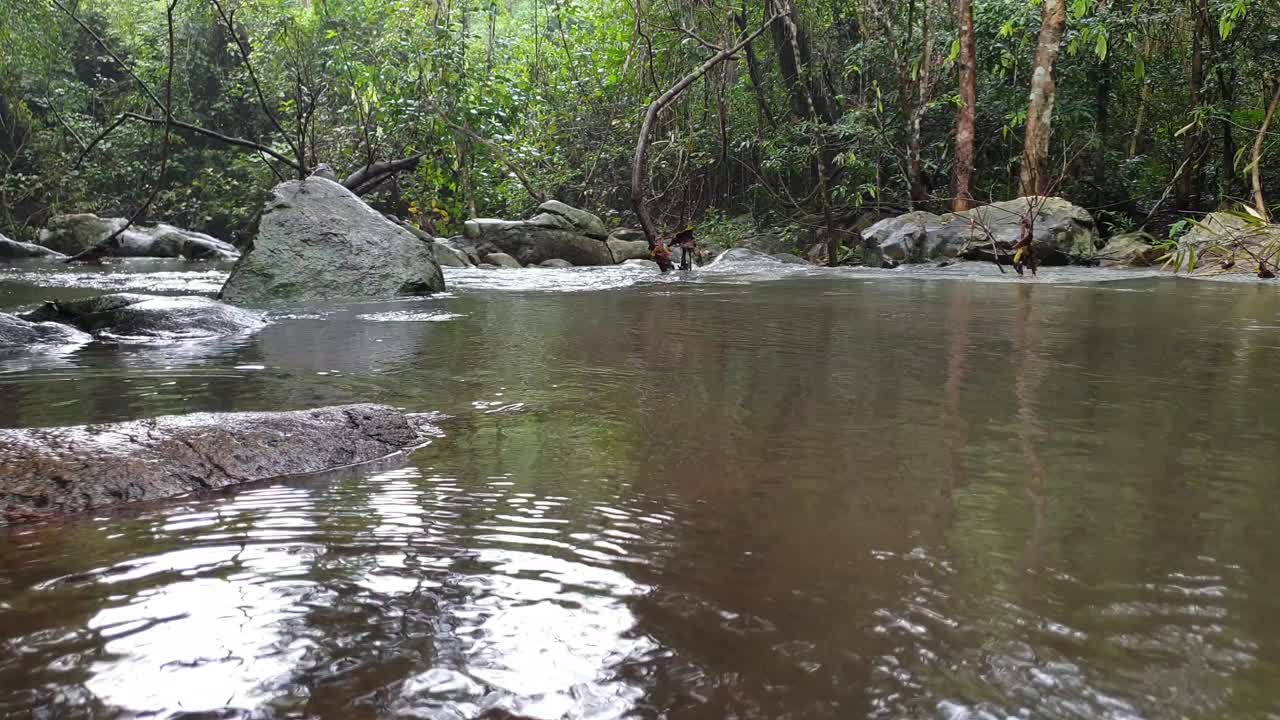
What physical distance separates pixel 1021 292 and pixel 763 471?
5.91 metres

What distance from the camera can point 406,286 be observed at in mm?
7734

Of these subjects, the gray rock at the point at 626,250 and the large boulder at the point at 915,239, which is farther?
the gray rock at the point at 626,250

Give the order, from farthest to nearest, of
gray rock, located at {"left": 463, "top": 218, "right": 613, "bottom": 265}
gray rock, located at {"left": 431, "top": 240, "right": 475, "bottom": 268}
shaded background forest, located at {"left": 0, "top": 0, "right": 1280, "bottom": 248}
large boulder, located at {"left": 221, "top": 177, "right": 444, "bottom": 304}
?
1. gray rock, located at {"left": 463, "top": 218, "right": 613, "bottom": 265}
2. gray rock, located at {"left": 431, "top": 240, "right": 475, "bottom": 268}
3. shaded background forest, located at {"left": 0, "top": 0, "right": 1280, "bottom": 248}
4. large boulder, located at {"left": 221, "top": 177, "right": 444, "bottom": 304}

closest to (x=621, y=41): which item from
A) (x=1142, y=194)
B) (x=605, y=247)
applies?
(x=605, y=247)

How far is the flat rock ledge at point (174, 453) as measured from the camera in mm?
1950

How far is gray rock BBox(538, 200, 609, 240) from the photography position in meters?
13.7

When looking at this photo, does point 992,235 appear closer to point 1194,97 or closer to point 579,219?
point 1194,97

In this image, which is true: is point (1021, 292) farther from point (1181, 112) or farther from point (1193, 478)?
point (1181, 112)

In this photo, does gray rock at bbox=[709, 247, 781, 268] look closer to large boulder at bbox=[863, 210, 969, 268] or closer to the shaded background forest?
the shaded background forest

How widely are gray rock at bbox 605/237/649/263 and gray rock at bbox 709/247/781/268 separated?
4.07 feet

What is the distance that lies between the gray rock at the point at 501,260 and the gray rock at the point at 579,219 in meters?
1.05

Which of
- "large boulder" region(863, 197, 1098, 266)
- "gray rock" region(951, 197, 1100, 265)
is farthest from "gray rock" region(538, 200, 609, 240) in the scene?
"gray rock" region(951, 197, 1100, 265)

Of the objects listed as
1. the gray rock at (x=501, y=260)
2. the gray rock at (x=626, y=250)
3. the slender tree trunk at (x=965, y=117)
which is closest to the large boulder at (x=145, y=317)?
the gray rock at (x=501, y=260)

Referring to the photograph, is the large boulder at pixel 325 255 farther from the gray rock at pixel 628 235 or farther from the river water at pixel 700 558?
the gray rock at pixel 628 235
